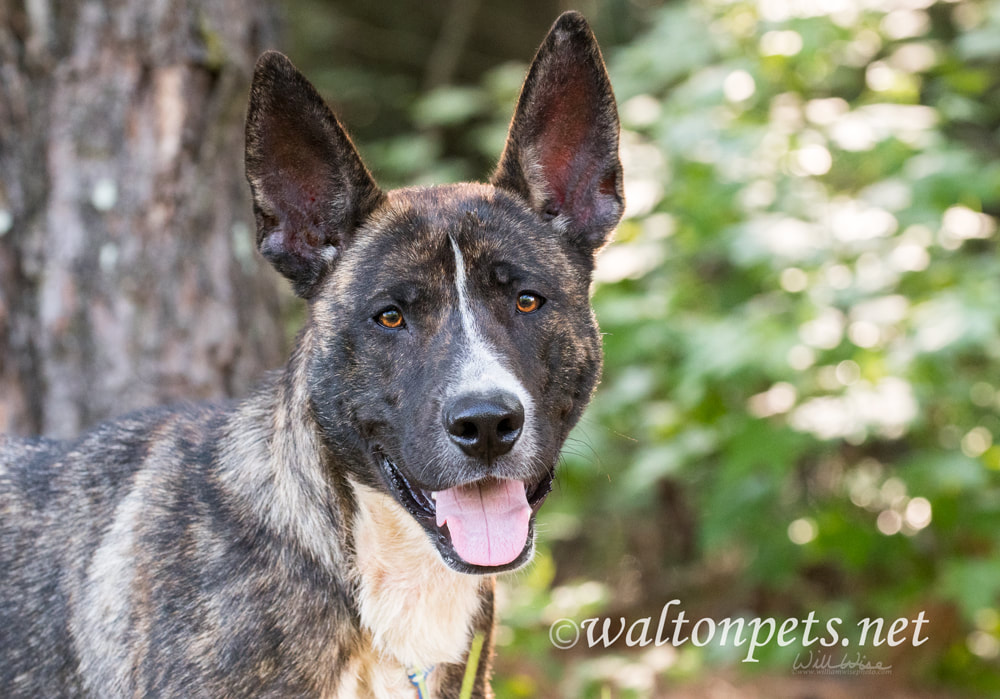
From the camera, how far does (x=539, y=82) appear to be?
3.00m

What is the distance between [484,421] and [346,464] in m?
0.51

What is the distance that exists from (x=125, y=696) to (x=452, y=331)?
53.3 inches

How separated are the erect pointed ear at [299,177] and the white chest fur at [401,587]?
2.46 feet

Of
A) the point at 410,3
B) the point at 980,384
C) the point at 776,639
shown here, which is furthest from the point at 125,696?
the point at 410,3

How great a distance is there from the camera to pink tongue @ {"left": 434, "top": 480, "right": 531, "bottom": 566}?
102 inches

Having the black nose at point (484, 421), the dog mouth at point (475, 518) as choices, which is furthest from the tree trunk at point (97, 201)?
the black nose at point (484, 421)

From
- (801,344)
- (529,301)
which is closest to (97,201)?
(529,301)

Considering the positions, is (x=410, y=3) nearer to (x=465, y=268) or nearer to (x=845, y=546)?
(x=845, y=546)

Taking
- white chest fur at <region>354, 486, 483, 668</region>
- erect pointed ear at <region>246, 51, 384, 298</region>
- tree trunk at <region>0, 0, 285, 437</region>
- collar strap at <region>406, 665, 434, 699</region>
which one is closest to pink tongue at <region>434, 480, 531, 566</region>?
white chest fur at <region>354, 486, 483, 668</region>

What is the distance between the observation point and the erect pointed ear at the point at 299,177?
9.16 ft

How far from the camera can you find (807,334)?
4.45 m

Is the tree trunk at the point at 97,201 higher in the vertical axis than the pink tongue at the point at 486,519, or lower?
higher

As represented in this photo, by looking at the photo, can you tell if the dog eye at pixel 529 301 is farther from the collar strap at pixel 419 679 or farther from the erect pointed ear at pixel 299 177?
the collar strap at pixel 419 679

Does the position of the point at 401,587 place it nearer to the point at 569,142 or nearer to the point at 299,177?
the point at 299,177
